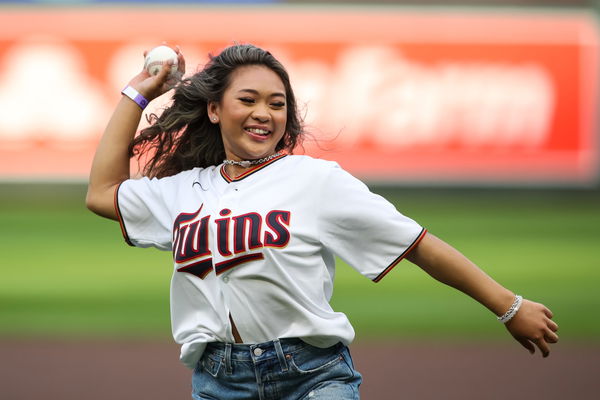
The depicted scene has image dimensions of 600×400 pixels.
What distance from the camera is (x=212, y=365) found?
305 centimetres

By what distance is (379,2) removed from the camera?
17.5 meters

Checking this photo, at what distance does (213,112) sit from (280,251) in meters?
0.67

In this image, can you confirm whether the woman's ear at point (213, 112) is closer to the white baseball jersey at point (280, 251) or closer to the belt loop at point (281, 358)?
the white baseball jersey at point (280, 251)

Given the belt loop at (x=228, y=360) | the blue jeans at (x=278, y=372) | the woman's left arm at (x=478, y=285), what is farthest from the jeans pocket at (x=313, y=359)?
the woman's left arm at (x=478, y=285)

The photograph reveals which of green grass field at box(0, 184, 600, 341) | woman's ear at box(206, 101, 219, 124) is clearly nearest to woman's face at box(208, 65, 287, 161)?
woman's ear at box(206, 101, 219, 124)

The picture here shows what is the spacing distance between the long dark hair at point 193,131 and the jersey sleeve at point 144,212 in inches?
8.3

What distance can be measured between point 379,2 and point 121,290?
372 inches

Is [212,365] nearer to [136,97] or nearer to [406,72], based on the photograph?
[136,97]

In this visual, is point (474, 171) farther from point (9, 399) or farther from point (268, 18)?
point (9, 399)

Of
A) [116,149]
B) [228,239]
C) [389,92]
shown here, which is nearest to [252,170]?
[228,239]

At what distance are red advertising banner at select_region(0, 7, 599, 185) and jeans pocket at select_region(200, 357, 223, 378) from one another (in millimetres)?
13731

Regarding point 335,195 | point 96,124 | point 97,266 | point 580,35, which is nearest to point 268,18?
point 96,124

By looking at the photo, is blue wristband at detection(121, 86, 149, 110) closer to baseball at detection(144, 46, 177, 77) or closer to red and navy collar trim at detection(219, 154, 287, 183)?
baseball at detection(144, 46, 177, 77)

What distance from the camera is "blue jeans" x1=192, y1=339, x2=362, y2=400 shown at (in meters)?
2.98
